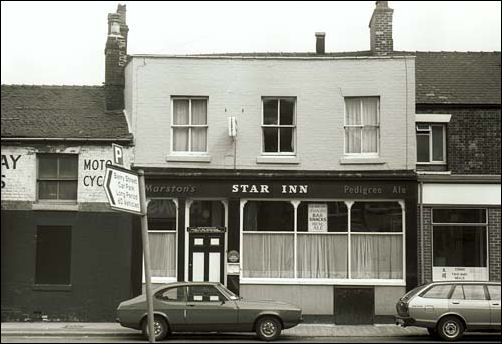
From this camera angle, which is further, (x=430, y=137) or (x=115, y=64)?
(x=115, y=64)

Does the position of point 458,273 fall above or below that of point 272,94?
below

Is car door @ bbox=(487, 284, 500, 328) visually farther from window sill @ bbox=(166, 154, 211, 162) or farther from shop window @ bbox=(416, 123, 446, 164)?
window sill @ bbox=(166, 154, 211, 162)

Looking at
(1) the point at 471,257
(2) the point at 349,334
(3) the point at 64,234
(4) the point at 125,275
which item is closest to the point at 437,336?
(2) the point at 349,334

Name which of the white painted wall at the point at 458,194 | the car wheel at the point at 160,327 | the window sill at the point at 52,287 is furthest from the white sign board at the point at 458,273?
the window sill at the point at 52,287

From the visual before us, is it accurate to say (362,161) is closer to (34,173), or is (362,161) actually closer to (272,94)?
(272,94)

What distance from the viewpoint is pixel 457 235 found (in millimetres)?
19938

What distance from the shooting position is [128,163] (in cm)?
1998

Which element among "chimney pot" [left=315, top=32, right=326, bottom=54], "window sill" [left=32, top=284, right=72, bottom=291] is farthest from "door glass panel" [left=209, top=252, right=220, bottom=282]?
"chimney pot" [left=315, top=32, right=326, bottom=54]

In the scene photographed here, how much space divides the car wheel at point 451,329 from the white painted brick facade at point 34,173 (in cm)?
968

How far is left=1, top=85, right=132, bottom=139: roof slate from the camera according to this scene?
20.1 meters

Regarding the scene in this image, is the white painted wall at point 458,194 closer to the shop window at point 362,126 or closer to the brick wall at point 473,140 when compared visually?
the brick wall at point 473,140

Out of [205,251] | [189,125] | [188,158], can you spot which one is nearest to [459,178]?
[205,251]

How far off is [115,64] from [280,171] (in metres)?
6.27

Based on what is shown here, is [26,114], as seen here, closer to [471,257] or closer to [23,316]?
[23,316]
